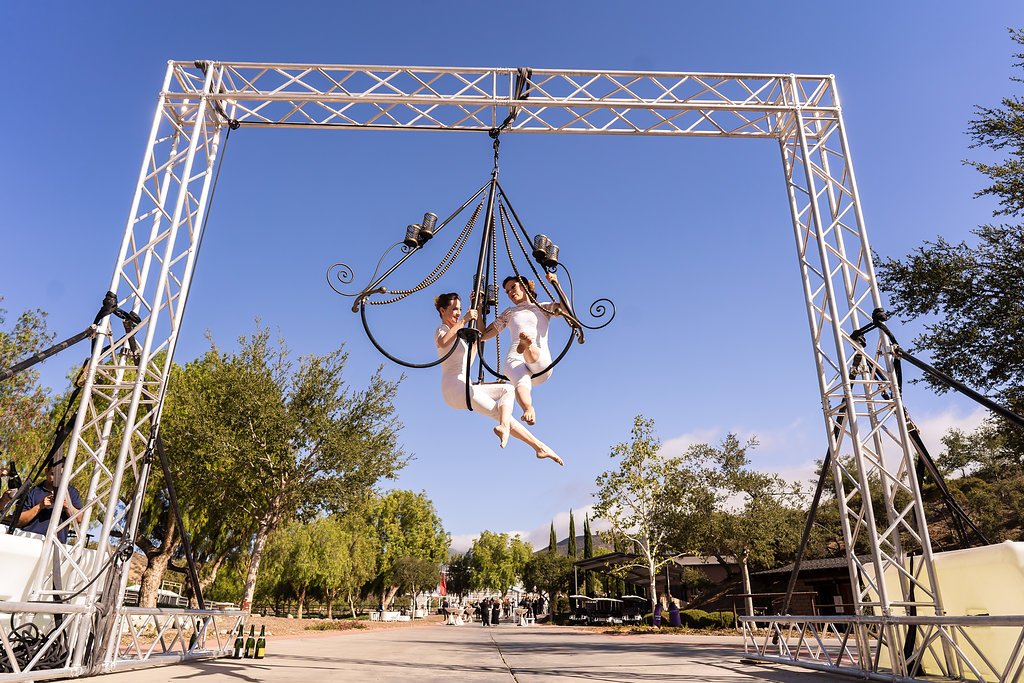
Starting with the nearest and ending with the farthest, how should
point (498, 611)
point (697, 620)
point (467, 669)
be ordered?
point (467, 669), point (697, 620), point (498, 611)

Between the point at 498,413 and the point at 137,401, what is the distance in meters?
4.94

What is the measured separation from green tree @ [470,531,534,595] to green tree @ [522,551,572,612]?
349cm

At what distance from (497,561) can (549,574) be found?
24.4 feet

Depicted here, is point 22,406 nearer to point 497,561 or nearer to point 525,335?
point 525,335

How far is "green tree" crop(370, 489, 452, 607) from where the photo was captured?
4506 cm

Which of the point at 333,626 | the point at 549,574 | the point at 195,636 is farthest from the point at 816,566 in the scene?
the point at 195,636

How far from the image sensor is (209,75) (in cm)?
914

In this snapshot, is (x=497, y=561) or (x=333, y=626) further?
(x=497, y=561)

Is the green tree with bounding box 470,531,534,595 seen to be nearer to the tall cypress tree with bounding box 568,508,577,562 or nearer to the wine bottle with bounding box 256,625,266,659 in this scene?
the tall cypress tree with bounding box 568,508,577,562

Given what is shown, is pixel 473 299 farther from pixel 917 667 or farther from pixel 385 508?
pixel 385 508

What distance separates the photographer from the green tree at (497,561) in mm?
52906

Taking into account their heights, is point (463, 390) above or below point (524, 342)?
below

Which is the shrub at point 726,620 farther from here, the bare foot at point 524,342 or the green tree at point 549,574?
the bare foot at point 524,342

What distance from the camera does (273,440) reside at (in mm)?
19312
